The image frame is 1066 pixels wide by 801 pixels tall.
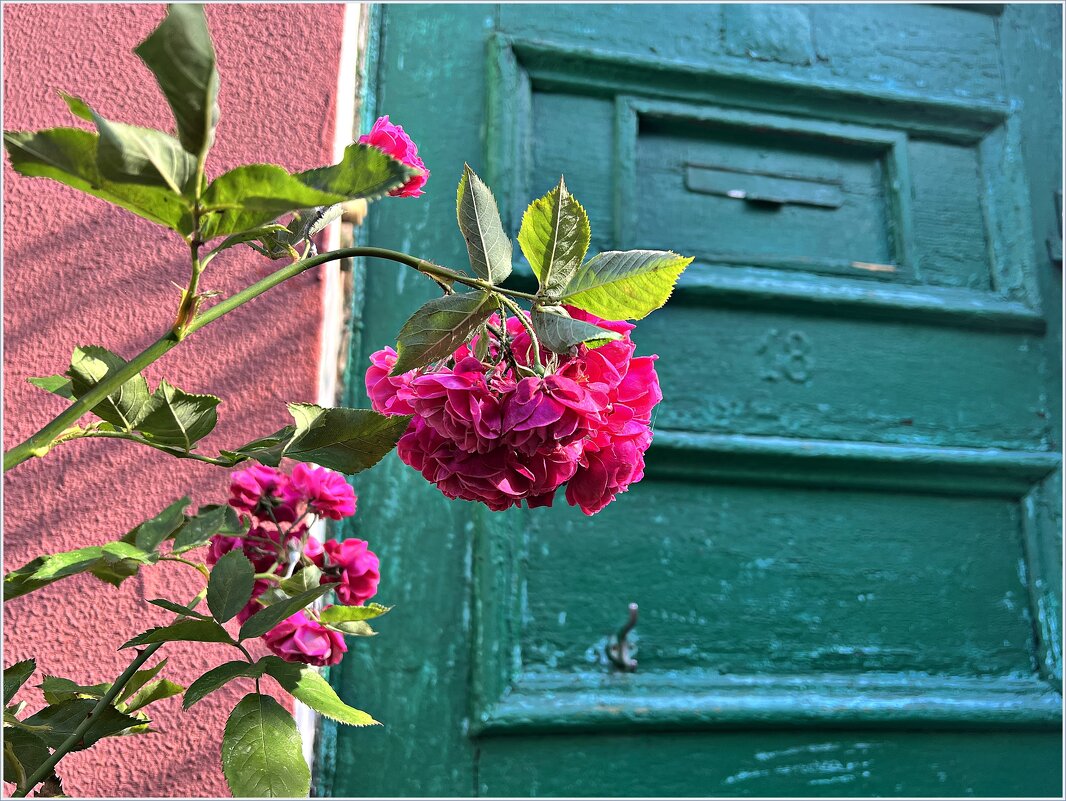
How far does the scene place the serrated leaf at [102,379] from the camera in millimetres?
382

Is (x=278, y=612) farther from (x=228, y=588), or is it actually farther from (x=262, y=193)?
(x=262, y=193)

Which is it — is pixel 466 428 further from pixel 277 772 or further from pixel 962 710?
pixel 962 710

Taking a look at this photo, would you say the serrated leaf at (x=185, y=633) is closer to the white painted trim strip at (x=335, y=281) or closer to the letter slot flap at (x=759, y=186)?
the white painted trim strip at (x=335, y=281)

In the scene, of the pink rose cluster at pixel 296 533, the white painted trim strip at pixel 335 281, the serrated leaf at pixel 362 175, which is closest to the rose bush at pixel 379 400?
the serrated leaf at pixel 362 175

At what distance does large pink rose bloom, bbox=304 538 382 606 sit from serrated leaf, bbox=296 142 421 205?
0.40 meters

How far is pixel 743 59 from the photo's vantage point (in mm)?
1308

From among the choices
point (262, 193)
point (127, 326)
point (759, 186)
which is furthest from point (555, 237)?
point (759, 186)

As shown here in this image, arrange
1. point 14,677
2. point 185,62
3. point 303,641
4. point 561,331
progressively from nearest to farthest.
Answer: point 185,62, point 561,331, point 14,677, point 303,641

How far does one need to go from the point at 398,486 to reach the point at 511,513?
0.50ft

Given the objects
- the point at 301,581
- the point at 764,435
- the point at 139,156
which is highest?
the point at 764,435

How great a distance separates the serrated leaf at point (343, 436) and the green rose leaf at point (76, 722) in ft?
0.56

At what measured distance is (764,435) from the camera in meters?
1.16

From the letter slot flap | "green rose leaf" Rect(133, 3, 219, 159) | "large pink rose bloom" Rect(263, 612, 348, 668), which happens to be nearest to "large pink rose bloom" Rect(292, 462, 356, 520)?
"large pink rose bloom" Rect(263, 612, 348, 668)

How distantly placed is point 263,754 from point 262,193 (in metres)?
0.30
